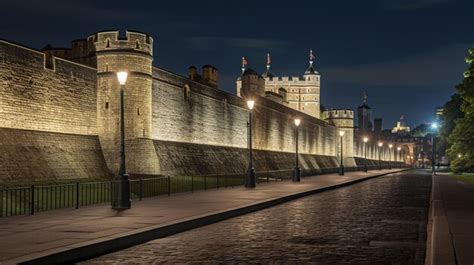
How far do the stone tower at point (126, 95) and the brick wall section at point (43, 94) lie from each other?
0.65 m

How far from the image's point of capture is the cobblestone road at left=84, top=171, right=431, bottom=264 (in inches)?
374

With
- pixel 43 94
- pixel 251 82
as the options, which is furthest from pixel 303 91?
pixel 43 94

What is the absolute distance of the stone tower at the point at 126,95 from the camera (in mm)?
30812

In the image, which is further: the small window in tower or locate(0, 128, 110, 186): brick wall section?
the small window in tower

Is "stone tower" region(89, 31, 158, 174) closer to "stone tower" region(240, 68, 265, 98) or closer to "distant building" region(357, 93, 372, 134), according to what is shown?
"stone tower" region(240, 68, 265, 98)

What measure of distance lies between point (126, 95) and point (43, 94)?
6150mm

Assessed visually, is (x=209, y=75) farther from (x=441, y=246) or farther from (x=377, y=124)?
(x=377, y=124)

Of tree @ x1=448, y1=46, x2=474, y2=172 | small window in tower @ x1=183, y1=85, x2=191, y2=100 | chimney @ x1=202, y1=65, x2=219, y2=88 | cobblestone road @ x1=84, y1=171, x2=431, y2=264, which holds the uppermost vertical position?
chimney @ x1=202, y1=65, x2=219, y2=88

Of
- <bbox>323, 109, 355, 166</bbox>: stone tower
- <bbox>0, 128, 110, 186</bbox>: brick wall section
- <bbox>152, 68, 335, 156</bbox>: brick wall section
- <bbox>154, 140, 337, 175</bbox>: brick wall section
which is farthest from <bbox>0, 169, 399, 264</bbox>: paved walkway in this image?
<bbox>323, 109, 355, 166</bbox>: stone tower

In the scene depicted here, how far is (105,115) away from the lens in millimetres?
30953

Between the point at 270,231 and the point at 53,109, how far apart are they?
1696 centimetres

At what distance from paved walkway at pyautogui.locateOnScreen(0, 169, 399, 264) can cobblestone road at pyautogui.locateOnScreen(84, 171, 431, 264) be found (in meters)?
0.31

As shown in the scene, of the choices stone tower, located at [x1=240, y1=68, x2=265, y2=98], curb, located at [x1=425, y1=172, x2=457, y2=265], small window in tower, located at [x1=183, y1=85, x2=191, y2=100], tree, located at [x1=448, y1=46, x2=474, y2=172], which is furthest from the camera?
stone tower, located at [x1=240, y1=68, x2=265, y2=98]

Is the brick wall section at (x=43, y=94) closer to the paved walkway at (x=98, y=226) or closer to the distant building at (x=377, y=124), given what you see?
the paved walkway at (x=98, y=226)
